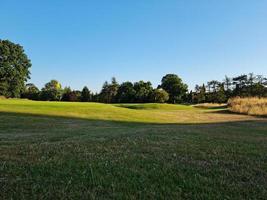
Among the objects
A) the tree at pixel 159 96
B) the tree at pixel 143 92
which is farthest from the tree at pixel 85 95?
the tree at pixel 159 96

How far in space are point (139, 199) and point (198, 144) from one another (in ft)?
15.2

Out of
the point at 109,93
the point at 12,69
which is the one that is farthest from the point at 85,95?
the point at 12,69

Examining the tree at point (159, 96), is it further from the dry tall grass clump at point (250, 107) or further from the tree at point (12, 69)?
the dry tall grass clump at point (250, 107)

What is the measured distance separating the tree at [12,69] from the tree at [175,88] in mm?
36905

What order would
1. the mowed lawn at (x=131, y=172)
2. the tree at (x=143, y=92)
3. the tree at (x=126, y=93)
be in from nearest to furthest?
the mowed lawn at (x=131, y=172) < the tree at (x=143, y=92) < the tree at (x=126, y=93)

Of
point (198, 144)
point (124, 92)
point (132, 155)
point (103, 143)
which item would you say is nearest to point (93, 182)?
point (132, 155)

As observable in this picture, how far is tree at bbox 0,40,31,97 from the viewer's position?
5362 cm

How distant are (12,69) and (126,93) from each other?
101ft

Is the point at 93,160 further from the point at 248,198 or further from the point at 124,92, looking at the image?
the point at 124,92

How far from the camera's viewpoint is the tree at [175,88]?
265 feet

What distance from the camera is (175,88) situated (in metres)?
81.1

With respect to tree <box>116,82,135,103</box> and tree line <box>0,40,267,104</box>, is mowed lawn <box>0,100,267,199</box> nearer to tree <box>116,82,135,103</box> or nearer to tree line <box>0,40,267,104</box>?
tree line <box>0,40,267,104</box>

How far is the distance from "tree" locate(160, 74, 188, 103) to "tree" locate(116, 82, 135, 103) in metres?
9.85

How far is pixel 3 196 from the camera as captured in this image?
3.72 metres
